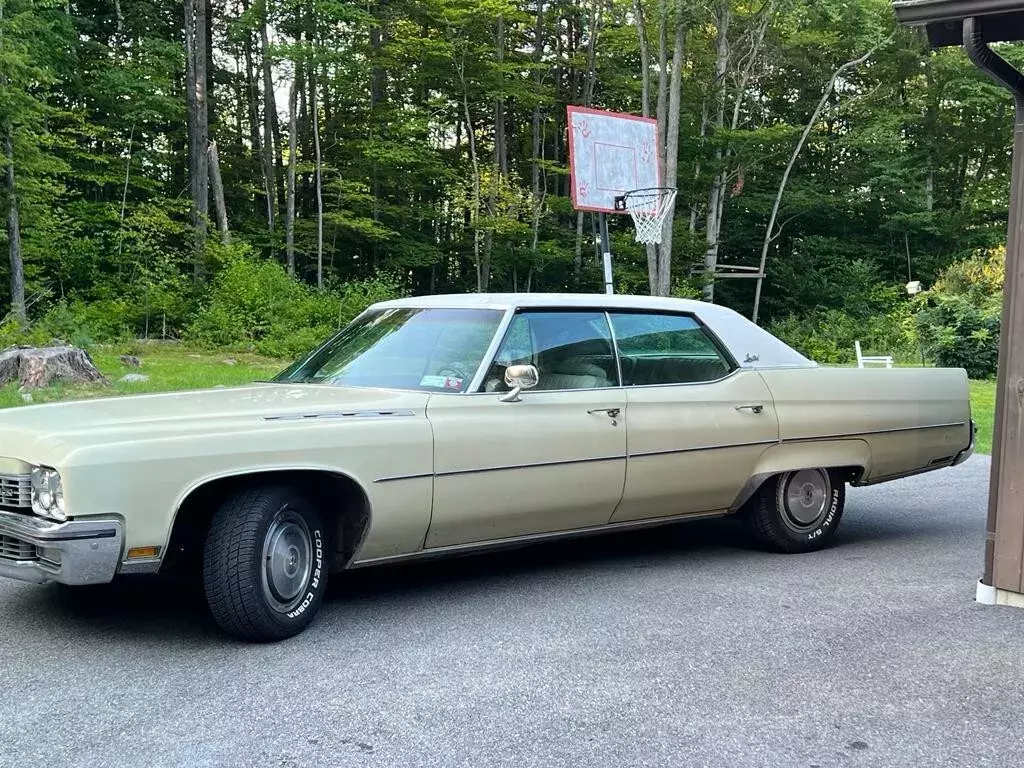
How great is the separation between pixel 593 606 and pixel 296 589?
147 cm

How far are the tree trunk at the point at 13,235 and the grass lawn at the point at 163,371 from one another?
3.52 meters

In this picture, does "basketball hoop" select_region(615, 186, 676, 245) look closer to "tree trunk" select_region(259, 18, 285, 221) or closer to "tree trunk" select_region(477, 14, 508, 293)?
"tree trunk" select_region(477, 14, 508, 293)

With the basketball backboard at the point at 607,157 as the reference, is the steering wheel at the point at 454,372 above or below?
below

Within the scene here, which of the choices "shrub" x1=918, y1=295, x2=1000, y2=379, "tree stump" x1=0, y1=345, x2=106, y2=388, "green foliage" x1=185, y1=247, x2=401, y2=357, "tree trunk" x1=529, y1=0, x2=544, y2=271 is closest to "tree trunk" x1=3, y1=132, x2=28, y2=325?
"green foliage" x1=185, y1=247, x2=401, y2=357

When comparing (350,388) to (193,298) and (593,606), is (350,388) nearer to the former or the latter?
(593,606)

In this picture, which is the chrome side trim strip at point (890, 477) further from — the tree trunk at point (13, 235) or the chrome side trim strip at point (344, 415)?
the tree trunk at point (13, 235)

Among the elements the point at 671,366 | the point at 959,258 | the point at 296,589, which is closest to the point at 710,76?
the point at 959,258

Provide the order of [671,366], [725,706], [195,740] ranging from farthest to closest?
[671,366] < [725,706] < [195,740]

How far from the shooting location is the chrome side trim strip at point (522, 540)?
4414mm

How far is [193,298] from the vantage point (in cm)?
2684

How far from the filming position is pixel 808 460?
227 inches

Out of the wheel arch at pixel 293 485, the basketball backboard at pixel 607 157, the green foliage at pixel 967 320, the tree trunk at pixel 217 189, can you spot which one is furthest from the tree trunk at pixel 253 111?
the wheel arch at pixel 293 485

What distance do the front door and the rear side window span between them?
0.40 feet

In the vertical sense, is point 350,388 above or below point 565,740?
above
